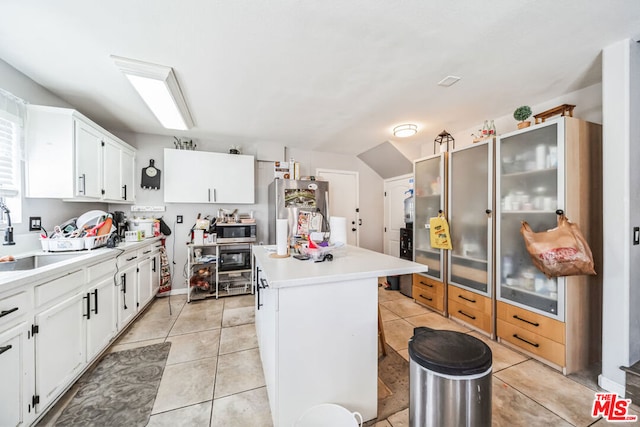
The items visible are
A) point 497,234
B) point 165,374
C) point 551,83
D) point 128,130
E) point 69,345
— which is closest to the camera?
point 69,345

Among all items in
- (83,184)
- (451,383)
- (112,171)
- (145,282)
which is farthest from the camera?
(145,282)

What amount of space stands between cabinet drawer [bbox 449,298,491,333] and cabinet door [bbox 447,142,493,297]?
231 mm

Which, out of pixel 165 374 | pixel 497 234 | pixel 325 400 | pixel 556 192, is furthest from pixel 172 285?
pixel 556 192

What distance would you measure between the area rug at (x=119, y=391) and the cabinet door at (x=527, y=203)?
3.09 m

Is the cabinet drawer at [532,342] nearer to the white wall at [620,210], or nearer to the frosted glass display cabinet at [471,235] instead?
the frosted glass display cabinet at [471,235]

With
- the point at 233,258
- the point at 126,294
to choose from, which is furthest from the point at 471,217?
A: the point at 126,294

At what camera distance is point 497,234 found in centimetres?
237

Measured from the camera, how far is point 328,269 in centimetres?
142

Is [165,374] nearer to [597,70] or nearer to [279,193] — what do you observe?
[279,193]

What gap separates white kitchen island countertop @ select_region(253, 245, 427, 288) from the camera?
123cm

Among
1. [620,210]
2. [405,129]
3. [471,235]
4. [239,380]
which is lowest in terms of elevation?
[239,380]

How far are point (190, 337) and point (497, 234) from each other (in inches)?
131

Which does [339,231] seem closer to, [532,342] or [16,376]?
[532,342]

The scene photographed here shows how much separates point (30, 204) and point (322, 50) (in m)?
2.90
